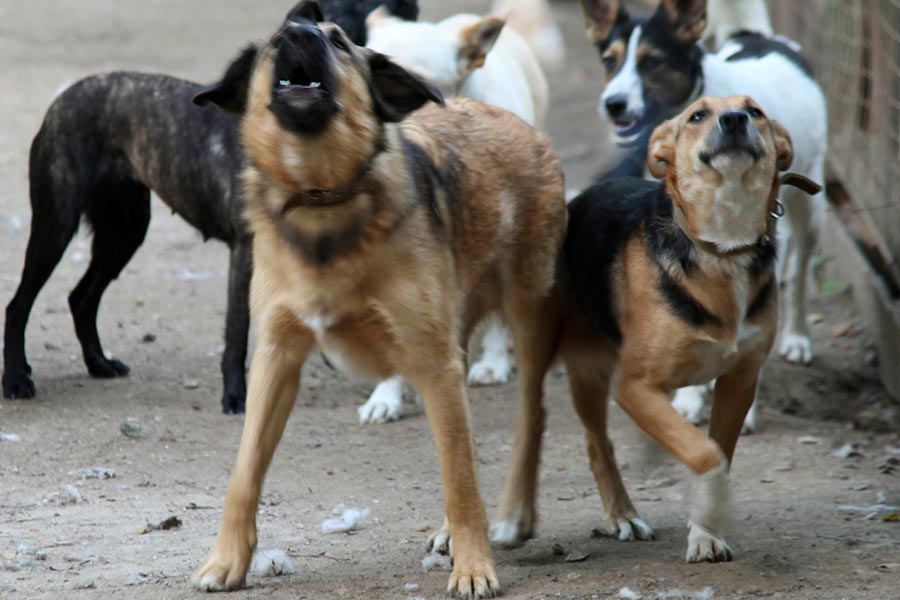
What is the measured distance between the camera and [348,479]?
17.2ft

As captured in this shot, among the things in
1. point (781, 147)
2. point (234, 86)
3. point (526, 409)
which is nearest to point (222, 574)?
point (526, 409)

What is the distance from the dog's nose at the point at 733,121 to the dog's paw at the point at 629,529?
1438mm

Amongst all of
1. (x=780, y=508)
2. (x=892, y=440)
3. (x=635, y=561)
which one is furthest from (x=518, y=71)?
(x=635, y=561)

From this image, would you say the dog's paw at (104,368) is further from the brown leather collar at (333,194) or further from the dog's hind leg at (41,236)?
the brown leather collar at (333,194)

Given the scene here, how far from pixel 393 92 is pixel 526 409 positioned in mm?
1335

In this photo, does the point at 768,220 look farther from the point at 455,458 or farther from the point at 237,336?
the point at 237,336

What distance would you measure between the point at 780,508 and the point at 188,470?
7.89ft

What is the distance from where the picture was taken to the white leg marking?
694 centimetres

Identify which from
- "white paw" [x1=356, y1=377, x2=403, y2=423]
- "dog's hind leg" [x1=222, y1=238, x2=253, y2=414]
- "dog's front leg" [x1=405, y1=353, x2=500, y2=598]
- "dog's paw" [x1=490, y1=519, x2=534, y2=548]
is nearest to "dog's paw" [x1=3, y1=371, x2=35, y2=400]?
"dog's hind leg" [x1=222, y1=238, x2=253, y2=414]

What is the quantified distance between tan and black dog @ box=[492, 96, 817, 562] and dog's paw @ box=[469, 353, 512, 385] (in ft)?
8.17

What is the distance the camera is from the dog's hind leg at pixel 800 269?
717cm

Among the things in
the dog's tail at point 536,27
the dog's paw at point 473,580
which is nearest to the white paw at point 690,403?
the dog's paw at point 473,580

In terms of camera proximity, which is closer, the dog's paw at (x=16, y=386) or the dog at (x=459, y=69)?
the dog's paw at (x=16, y=386)

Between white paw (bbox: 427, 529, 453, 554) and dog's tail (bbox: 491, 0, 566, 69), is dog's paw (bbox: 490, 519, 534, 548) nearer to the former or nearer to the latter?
white paw (bbox: 427, 529, 453, 554)
